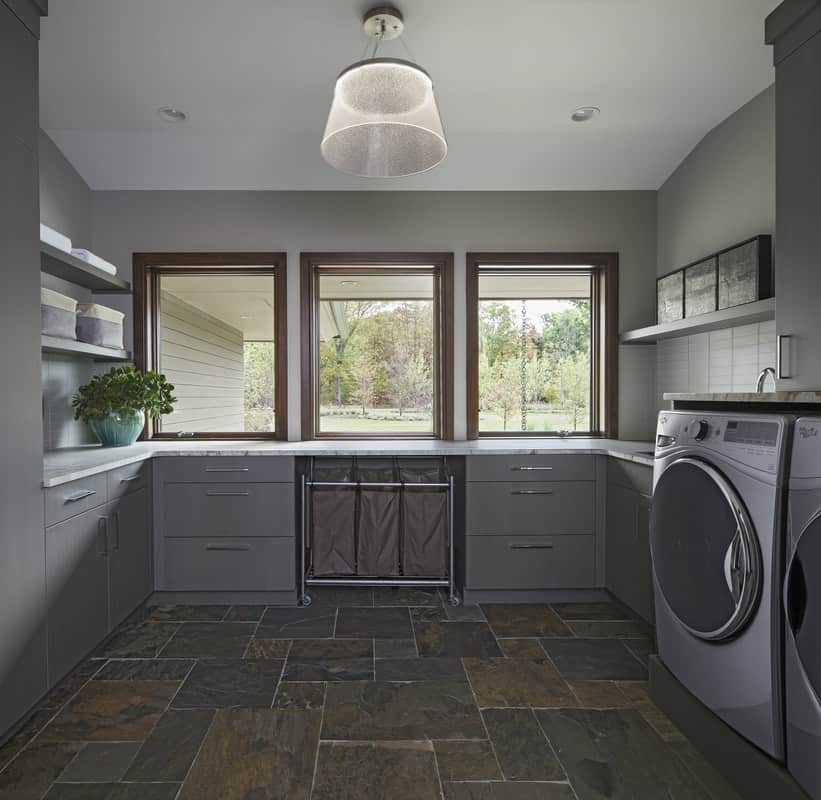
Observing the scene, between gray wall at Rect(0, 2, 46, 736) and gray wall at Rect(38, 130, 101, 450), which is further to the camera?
gray wall at Rect(38, 130, 101, 450)

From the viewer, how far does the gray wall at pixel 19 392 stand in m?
1.90

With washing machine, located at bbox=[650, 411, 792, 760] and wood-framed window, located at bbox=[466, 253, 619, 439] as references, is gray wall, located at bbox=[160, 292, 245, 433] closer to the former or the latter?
wood-framed window, located at bbox=[466, 253, 619, 439]

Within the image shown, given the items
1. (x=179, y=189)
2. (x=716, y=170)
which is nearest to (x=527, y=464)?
(x=716, y=170)

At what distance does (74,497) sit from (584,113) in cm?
306

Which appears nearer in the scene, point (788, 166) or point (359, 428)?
point (788, 166)

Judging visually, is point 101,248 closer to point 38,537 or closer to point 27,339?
point 27,339

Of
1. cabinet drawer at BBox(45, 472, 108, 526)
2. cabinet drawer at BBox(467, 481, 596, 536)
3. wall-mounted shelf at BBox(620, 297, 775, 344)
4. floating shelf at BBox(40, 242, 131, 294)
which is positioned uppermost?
floating shelf at BBox(40, 242, 131, 294)

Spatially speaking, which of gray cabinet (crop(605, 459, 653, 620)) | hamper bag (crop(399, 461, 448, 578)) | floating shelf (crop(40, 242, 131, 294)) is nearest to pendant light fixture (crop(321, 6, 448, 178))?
floating shelf (crop(40, 242, 131, 294))

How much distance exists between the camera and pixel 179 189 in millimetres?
3568

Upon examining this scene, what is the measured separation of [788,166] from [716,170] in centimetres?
117

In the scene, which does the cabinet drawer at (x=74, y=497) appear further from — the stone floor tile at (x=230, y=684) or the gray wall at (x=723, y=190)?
the gray wall at (x=723, y=190)

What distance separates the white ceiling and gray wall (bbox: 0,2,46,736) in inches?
19.7

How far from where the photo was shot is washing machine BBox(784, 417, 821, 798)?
52.7 inches

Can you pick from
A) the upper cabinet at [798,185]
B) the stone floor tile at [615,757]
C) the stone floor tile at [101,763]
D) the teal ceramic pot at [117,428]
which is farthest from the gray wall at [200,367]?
the upper cabinet at [798,185]
